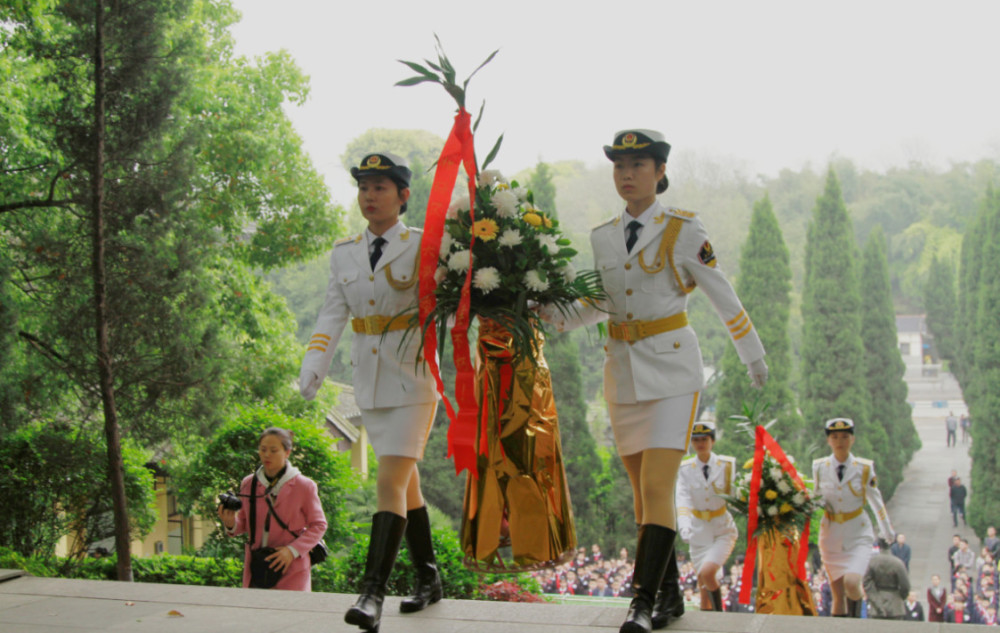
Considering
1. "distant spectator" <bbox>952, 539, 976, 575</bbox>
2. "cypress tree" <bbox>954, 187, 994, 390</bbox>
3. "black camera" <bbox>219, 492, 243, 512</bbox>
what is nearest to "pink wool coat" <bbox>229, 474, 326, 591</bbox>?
"black camera" <bbox>219, 492, 243, 512</bbox>

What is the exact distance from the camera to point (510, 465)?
14.4 feet

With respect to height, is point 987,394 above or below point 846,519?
above

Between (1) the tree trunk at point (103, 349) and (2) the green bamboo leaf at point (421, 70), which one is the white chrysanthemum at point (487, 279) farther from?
(1) the tree trunk at point (103, 349)

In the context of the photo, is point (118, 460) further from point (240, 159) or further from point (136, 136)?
point (240, 159)

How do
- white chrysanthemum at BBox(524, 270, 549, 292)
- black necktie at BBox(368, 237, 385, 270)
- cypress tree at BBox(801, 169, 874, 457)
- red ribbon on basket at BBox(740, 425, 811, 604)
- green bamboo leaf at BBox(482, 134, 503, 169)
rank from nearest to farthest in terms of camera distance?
white chrysanthemum at BBox(524, 270, 549, 292) < green bamboo leaf at BBox(482, 134, 503, 169) < black necktie at BBox(368, 237, 385, 270) < red ribbon on basket at BBox(740, 425, 811, 604) < cypress tree at BBox(801, 169, 874, 457)

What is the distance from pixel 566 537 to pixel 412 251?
1464mm

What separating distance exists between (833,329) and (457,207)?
2204 cm

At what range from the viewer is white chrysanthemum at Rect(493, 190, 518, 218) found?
174 inches

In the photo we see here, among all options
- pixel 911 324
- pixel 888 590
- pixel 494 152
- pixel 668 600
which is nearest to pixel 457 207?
pixel 494 152

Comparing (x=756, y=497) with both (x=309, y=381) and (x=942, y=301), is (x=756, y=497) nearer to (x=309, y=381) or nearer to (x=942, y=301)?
(x=309, y=381)

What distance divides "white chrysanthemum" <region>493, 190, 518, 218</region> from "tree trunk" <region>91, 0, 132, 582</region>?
19.5 ft

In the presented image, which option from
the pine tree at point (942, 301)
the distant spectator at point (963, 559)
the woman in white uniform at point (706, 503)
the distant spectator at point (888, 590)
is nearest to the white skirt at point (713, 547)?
the woman in white uniform at point (706, 503)

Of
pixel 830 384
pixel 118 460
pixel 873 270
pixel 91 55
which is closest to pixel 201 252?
pixel 91 55

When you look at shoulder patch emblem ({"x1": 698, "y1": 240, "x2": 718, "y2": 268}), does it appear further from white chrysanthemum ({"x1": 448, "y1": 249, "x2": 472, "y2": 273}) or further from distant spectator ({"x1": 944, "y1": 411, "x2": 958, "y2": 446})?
distant spectator ({"x1": 944, "y1": 411, "x2": 958, "y2": 446})
